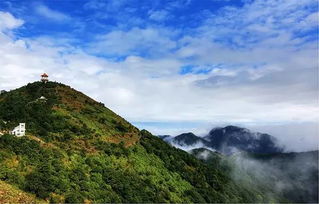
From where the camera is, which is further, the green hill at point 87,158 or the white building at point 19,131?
the white building at point 19,131

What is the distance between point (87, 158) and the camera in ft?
178

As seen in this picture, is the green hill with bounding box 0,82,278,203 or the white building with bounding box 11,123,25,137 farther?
the white building with bounding box 11,123,25,137

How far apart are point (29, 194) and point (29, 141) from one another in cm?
1512

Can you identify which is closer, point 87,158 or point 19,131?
point 19,131

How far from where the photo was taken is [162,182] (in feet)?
207

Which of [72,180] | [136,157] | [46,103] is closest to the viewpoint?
[72,180]

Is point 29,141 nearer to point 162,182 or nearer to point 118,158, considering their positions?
point 118,158

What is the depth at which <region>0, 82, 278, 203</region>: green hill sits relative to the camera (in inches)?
1682

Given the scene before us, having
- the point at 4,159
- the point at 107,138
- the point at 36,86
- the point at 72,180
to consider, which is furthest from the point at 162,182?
the point at 36,86

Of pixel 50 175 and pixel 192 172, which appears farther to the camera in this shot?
pixel 192 172

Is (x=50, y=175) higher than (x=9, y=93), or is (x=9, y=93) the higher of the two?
(x=9, y=93)

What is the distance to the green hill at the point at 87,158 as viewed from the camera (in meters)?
42.7

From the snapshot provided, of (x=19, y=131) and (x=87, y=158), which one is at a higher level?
(x=19, y=131)

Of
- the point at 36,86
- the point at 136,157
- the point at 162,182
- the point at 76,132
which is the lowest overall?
the point at 162,182
